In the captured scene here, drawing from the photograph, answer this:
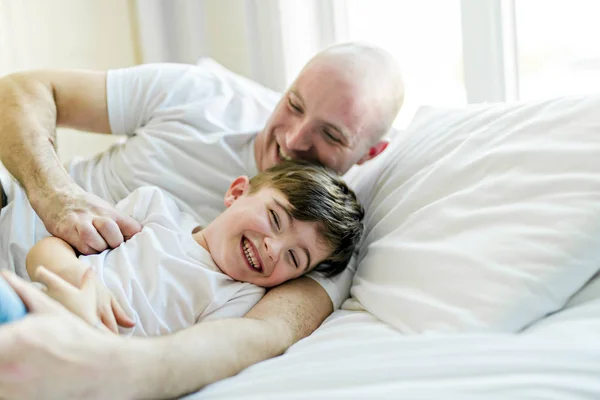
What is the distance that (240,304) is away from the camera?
1.22m

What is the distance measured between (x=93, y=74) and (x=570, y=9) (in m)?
1.37

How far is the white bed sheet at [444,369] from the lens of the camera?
0.79 m

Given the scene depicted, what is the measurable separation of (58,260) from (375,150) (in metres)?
0.86

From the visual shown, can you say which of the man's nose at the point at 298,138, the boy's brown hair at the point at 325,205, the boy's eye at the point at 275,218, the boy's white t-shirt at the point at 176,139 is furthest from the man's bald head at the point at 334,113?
the boy's eye at the point at 275,218

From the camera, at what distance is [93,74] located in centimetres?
178

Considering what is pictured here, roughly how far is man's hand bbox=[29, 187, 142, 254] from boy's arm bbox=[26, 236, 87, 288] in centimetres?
3

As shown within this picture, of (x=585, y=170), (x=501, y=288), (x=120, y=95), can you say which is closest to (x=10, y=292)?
(x=501, y=288)

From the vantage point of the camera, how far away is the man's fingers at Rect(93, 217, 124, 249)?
1287 millimetres

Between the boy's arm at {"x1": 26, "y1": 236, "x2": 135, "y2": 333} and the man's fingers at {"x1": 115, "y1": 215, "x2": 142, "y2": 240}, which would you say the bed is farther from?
the man's fingers at {"x1": 115, "y1": 215, "x2": 142, "y2": 240}

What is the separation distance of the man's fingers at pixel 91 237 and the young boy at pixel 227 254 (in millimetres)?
20

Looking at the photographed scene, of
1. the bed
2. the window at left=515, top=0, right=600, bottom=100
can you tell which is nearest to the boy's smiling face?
the bed

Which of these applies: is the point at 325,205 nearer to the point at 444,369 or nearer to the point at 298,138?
the point at 298,138

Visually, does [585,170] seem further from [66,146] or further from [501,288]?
[66,146]

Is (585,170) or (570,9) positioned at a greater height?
(570,9)
